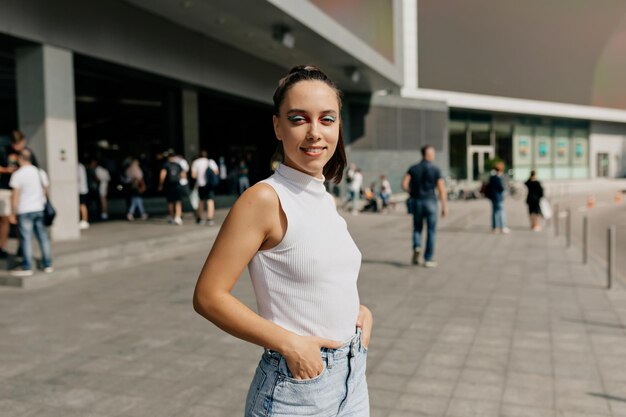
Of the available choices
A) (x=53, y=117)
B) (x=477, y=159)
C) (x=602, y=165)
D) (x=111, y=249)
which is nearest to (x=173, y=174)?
(x=53, y=117)

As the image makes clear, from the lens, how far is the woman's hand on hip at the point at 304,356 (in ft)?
5.10

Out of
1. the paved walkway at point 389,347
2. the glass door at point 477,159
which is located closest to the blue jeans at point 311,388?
the paved walkway at point 389,347

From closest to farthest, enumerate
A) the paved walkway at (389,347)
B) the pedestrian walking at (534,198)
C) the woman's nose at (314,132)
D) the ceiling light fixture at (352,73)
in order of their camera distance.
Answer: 1. the woman's nose at (314,132)
2. the paved walkway at (389,347)
3. the pedestrian walking at (534,198)
4. the ceiling light fixture at (352,73)

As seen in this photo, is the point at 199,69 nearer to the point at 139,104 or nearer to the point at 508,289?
the point at 139,104

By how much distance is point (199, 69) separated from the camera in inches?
677

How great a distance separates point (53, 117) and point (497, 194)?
9798 millimetres

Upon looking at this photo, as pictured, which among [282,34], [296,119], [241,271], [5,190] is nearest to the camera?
[241,271]

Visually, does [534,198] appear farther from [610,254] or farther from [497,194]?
[610,254]

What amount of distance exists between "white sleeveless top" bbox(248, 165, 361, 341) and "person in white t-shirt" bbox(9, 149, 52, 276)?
24.0 ft

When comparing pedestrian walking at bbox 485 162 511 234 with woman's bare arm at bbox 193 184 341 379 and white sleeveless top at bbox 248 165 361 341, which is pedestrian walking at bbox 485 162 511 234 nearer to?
white sleeveless top at bbox 248 165 361 341

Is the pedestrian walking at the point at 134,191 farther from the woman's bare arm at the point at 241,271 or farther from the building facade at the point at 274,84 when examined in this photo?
the woman's bare arm at the point at 241,271

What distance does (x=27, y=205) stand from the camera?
8008 millimetres

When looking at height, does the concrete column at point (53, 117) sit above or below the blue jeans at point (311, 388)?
above

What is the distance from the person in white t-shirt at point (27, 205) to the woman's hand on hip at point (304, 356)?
7455 millimetres
